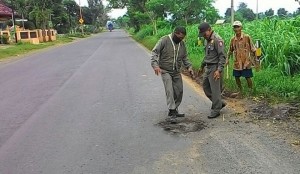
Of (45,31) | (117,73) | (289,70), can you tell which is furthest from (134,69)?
(45,31)

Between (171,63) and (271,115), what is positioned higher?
(171,63)

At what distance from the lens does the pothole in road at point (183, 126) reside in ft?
20.0

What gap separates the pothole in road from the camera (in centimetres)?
610

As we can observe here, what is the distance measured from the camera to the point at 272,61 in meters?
10.5

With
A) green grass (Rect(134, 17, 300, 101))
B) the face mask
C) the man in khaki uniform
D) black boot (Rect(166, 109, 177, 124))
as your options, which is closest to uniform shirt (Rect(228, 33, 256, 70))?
the man in khaki uniform

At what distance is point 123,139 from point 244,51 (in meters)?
3.67

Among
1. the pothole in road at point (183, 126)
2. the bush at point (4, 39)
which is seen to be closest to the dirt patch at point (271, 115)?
the pothole in road at point (183, 126)

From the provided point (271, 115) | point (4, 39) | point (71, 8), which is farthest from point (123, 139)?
point (71, 8)

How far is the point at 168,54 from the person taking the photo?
6859mm

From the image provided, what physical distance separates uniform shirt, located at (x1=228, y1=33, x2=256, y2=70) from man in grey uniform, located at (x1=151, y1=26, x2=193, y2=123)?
5.29 feet

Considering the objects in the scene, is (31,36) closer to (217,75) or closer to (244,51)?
(244,51)

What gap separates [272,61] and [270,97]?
2839 millimetres

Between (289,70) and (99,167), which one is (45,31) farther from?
(99,167)

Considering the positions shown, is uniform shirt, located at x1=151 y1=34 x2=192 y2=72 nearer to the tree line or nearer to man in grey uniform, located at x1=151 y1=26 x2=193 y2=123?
man in grey uniform, located at x1=151 y1=26 x2=193 y2=123
